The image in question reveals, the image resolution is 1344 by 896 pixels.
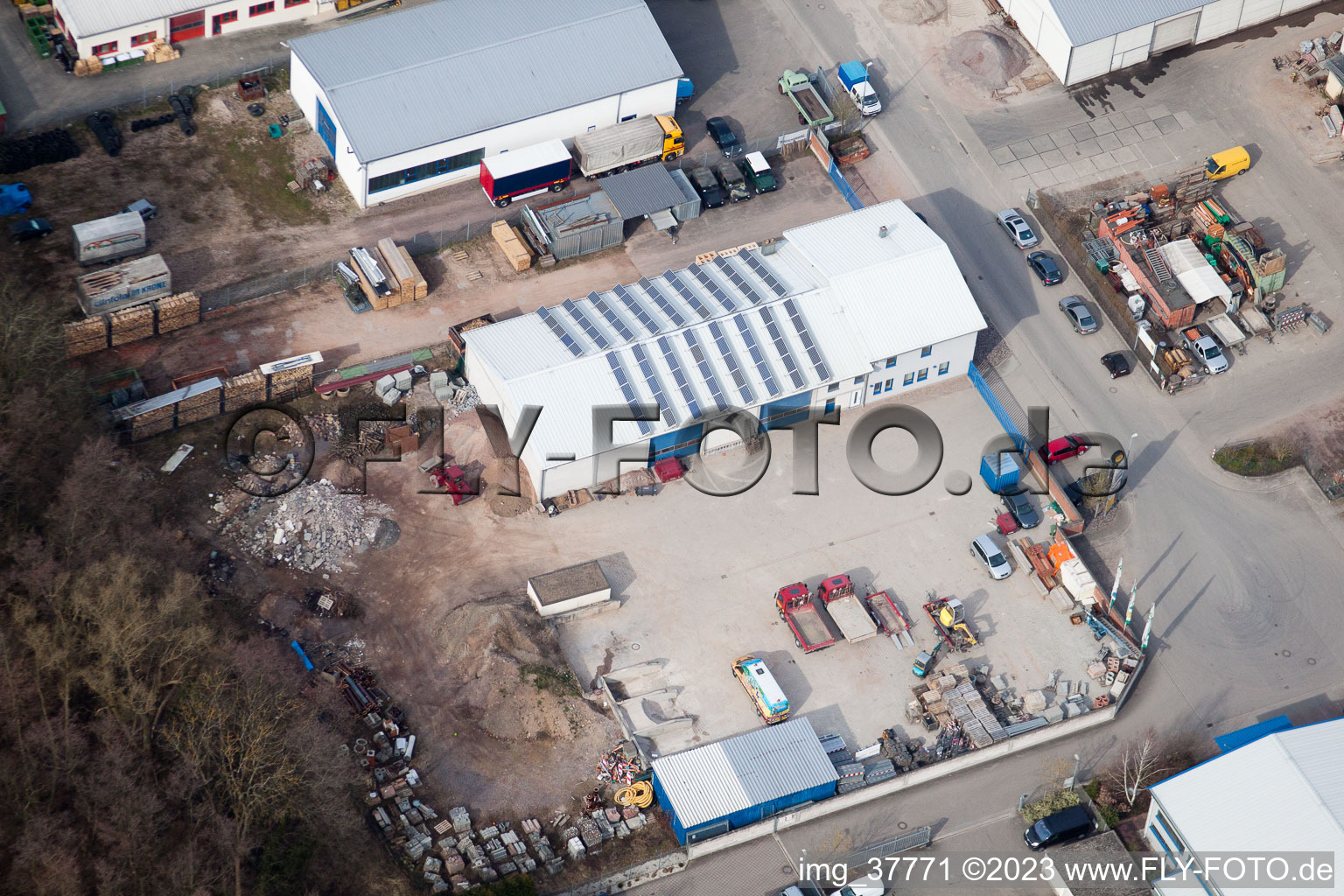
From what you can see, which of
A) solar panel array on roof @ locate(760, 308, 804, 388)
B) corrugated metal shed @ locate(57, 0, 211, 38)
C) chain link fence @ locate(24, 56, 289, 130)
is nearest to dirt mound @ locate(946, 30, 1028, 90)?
solar panel array on roof @ locate(760, 308, 804, 388)

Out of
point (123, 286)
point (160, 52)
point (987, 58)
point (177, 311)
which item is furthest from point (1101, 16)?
point (123, 286)

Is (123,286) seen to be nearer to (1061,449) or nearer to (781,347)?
(781,347)

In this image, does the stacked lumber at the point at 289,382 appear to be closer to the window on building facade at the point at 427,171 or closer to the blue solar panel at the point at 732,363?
the window on building facade at the point at 427,171

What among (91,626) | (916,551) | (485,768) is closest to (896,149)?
(916,551)

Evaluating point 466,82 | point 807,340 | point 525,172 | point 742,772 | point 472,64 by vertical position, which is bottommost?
point 742,772

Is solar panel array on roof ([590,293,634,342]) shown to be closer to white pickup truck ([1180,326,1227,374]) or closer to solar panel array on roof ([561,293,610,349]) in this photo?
solar panel array on roof ([561,293,610,349])

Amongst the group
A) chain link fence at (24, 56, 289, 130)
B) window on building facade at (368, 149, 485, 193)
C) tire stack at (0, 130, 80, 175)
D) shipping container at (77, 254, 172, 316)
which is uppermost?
chain link fence at (24, 56, 289, 130)

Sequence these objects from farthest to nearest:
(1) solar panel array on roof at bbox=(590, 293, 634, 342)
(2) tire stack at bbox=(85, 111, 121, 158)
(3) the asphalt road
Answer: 1. (2) tire stack at bbox=(85, 111, 121, 158)
2. (1) solar panel array on roof at bbox=(590, 293, 634, 342)
3. (3) the asphalt road
